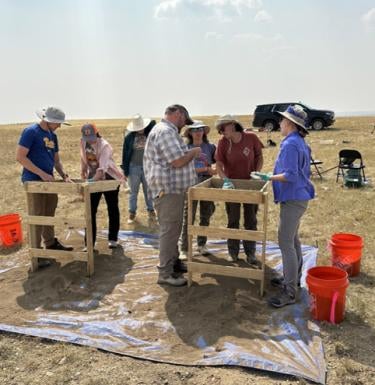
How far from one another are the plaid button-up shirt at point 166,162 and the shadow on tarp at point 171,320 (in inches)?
41.9

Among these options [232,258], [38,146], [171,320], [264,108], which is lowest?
[171,320]

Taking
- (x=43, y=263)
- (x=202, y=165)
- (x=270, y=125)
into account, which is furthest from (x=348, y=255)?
(x=270, y=125)

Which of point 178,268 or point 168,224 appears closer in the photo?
point 168,224

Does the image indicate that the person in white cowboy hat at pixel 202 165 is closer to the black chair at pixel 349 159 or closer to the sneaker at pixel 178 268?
the sneaker at pixel 178 268

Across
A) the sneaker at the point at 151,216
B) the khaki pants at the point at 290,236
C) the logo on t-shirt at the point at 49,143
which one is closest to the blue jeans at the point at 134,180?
the sneaker at the point at 151,216

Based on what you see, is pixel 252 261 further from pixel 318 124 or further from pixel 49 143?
pixel 318 124

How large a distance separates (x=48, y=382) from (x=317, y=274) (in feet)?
8.21

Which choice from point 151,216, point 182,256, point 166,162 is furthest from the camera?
point 151,216

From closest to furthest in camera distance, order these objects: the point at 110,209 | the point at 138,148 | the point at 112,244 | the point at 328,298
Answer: the point at 328,298 < the point at 110,209 < the point at 112,244 < the point at 138,148

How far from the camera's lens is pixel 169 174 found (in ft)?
14.2

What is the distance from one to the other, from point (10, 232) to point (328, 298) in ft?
14.1

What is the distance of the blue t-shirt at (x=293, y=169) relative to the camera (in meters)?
3.72

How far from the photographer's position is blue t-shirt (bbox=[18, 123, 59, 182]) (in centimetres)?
479

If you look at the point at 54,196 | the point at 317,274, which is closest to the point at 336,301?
the point at 317,274
